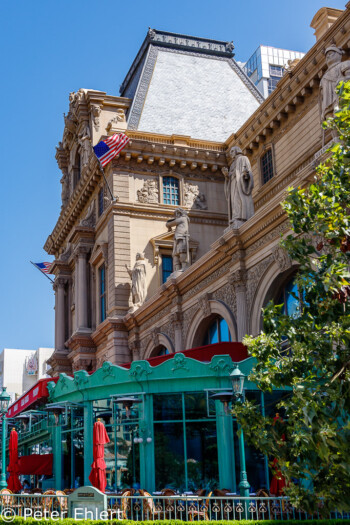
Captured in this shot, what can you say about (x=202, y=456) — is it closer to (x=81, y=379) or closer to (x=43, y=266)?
(x=81, y=379)

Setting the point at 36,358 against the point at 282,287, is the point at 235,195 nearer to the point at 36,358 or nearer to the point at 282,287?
the point at 282,287

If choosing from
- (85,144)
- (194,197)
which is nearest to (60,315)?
(85,144)

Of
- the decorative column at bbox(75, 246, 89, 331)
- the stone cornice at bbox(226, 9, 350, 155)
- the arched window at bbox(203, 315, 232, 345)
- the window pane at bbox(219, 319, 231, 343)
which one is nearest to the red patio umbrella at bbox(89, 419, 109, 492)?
the arched window at bbox(203, 315, 232, 345)

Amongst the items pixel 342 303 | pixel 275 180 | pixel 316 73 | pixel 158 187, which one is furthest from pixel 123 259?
pixel 342 303

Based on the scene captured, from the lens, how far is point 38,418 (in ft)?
99.5

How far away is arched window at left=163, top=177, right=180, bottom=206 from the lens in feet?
129

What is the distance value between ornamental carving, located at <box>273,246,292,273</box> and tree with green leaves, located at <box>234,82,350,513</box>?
10.2 meters

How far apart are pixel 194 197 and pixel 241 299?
14.7 meters

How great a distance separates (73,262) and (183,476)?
2847 centimetres

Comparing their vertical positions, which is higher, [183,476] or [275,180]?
[275,180]

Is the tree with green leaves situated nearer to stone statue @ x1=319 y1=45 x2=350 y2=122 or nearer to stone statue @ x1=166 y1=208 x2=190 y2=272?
stone statue @ x1=319 y1=45 x2=350 y2=122

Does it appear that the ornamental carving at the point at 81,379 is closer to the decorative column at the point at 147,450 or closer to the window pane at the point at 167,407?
the decorative column at the point at 147,450

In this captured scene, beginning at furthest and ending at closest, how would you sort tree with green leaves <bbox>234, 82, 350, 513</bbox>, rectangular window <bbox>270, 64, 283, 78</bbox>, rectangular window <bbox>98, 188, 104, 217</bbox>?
rectangular window <bbox>270, 64, 283, 78</bbox> < rectangular window <bbox>98, 188, 104, 217</bbox> < tree with green leaves <bbox>234, 82, 350, 513</bbox>

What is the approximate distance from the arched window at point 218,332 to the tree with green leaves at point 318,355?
1606cm
